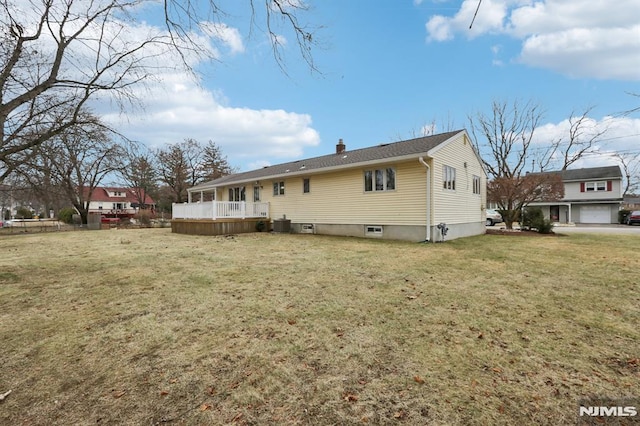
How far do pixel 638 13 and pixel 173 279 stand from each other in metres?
9.52

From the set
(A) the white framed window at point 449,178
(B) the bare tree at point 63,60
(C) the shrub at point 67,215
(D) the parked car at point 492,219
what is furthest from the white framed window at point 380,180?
(C) the shrub at point 67,215

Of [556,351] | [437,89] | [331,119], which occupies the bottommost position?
[556,351]

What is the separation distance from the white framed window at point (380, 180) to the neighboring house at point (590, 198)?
27.3 meters

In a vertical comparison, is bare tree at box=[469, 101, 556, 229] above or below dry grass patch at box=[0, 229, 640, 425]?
above

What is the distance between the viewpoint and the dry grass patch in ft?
7.34

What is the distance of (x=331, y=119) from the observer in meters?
19.7

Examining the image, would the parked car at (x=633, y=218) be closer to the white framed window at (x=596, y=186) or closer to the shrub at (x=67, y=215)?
the white framed window at (x=596, y=186)

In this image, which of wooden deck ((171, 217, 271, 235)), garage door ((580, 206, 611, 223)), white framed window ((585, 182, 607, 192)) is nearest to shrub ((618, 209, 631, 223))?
garage door ((580, 206, 611, 223))

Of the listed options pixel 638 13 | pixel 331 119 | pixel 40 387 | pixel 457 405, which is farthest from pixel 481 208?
pixel 40 387

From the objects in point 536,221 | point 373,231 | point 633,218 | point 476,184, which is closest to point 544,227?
point 536,221

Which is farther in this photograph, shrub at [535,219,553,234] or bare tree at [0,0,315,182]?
shrub at [535,219,553,234]

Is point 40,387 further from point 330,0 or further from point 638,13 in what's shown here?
point 638,13

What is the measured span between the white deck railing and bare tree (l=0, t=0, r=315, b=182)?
9005mm

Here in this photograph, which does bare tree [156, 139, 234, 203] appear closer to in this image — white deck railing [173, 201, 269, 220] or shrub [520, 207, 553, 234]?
white deck railing [173, 201, 269, 220]
